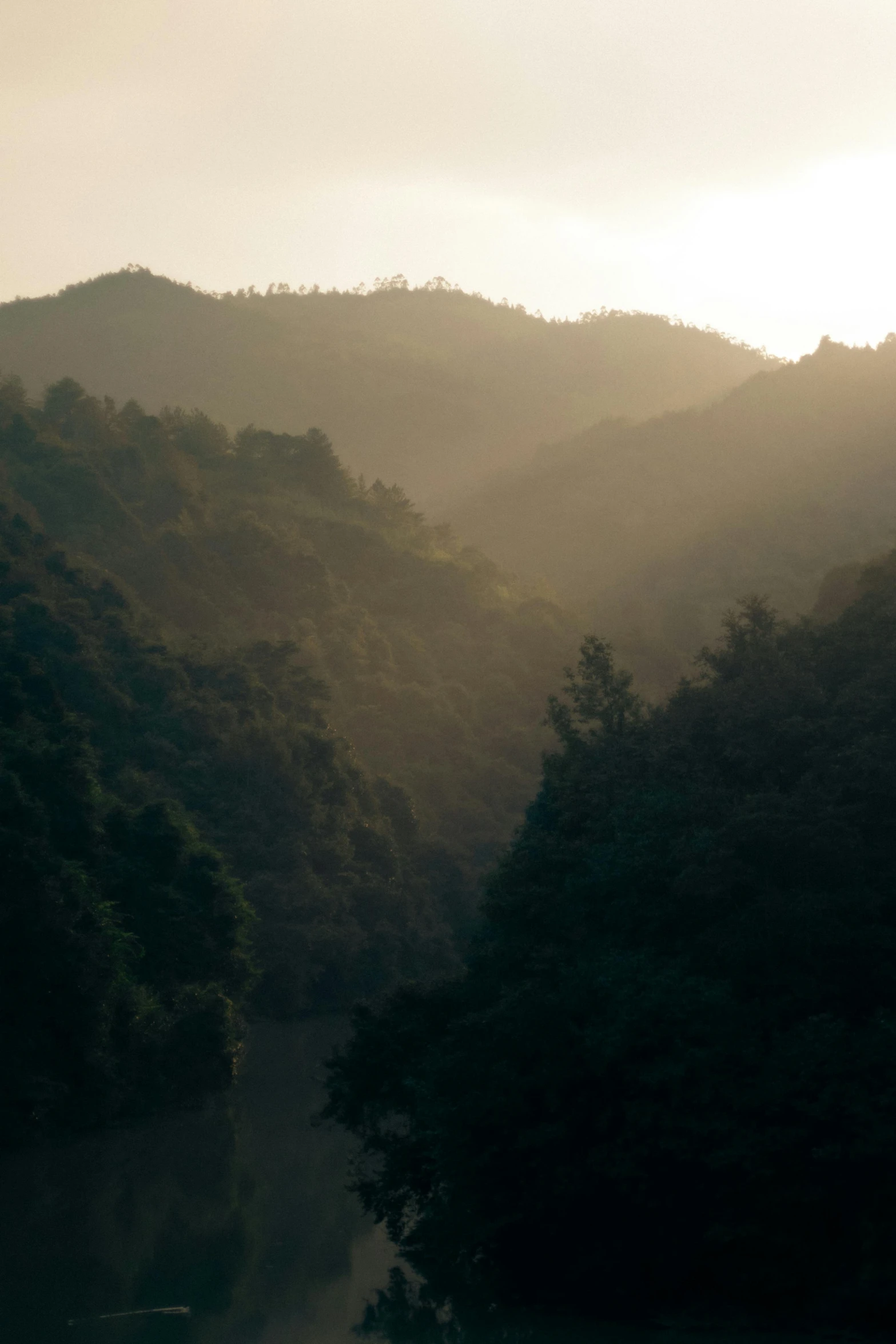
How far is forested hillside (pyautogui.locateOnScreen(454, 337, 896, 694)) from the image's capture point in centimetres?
7531

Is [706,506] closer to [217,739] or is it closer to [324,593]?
[324,593]

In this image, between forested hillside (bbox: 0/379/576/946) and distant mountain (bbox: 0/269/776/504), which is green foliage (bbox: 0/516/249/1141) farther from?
distant mountain (bbox: 0/269/776/504)

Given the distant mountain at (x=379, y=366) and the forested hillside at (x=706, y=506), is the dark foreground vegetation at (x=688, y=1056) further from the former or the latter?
the distant mountain at (x=379, y=366)

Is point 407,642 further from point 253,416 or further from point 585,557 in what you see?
point 253,416

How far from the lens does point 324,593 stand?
2435 inches

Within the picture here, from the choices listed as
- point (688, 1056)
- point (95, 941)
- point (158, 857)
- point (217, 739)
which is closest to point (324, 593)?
point (217, 739)

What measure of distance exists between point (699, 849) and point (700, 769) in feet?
9.23

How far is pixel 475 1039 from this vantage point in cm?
1468

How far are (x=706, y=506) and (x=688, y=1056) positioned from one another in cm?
7823

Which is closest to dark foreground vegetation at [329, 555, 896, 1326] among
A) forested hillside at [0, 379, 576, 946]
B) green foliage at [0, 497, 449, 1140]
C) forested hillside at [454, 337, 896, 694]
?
green foliage at [0, 497, 449, 1140]

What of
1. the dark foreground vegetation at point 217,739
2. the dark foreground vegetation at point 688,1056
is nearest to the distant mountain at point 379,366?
the dark foreground vegetation at point 217,739

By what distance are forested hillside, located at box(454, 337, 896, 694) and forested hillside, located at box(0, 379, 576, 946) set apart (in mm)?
9077

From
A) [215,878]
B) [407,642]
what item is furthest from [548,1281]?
[407,642]

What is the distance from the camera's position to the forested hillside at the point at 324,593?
54.8 meters
